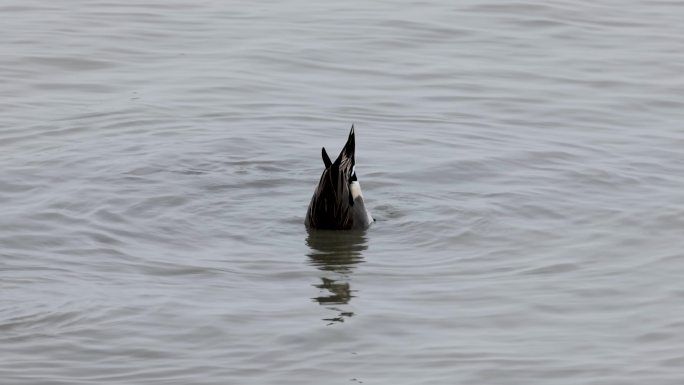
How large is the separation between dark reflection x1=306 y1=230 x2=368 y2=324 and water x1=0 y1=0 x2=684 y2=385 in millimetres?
31

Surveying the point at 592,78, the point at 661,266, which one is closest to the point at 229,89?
the point at 592,78

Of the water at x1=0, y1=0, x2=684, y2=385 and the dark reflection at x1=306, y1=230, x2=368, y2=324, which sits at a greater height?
the water at x1=0, y1=0, x2=684, y2=385

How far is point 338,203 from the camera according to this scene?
1108cm

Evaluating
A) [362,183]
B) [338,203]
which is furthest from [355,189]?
[362,183]

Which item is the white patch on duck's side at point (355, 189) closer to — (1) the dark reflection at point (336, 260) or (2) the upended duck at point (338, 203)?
(2) the upended duck at point (338, 203)

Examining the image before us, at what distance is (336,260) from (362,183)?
2.09 metres

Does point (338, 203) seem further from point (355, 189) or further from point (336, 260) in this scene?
point (336, 260)

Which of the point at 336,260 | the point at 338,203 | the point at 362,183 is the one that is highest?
the point at 338,203

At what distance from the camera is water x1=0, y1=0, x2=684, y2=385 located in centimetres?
812

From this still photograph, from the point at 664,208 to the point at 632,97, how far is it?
426cm

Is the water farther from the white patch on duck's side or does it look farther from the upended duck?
the white patch on duck's side

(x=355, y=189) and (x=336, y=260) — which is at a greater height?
(x=355, y=189)

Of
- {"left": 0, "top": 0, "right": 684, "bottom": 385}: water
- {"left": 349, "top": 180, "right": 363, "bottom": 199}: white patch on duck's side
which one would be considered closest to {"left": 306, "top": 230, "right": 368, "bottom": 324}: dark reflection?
{"left": 0, "top": 0, "right": 684, "bottom": 385}: water

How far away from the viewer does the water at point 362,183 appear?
26.7 ft
